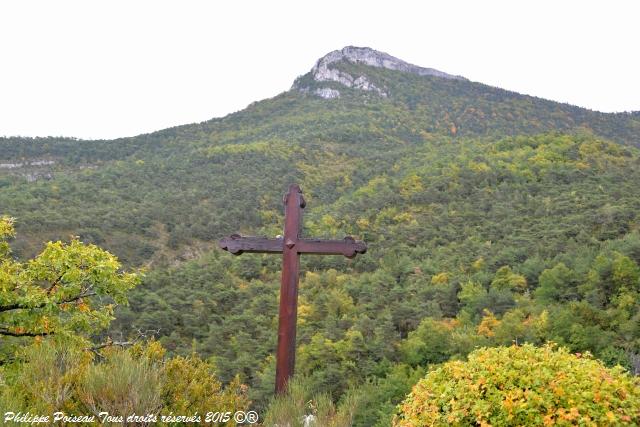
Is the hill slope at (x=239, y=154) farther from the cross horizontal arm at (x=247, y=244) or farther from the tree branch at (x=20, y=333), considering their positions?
the cross horizontal arm at (x=247, y=244)

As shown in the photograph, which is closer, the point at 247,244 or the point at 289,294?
the point at 289,294

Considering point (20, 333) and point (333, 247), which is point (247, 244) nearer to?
point (333, 247)

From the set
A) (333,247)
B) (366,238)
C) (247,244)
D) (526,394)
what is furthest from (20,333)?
(366,238)

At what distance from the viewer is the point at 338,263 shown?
23109 millimetres

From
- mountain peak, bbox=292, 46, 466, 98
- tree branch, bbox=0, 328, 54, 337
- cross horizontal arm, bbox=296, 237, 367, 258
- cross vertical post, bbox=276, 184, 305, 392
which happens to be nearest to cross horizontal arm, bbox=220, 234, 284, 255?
cross vertical post, bbox=276, 184, 305, 392

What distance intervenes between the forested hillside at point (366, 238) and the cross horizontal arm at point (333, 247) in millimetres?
1530

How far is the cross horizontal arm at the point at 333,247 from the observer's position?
4.59m

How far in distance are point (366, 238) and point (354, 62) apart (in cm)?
8425

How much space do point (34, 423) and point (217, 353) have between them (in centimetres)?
1384

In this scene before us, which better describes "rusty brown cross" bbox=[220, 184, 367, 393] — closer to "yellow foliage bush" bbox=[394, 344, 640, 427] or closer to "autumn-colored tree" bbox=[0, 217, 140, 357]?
"yellow foliage bush" bbox=[394, 344, 640, 427]

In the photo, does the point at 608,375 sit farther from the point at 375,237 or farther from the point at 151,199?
the point at 151,199

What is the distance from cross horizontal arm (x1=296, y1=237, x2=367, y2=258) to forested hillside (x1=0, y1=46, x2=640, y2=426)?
1.53 meters

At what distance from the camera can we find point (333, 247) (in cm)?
466

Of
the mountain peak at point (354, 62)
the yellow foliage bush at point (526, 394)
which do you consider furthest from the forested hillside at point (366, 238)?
the mountain peak at point (354, 62)
